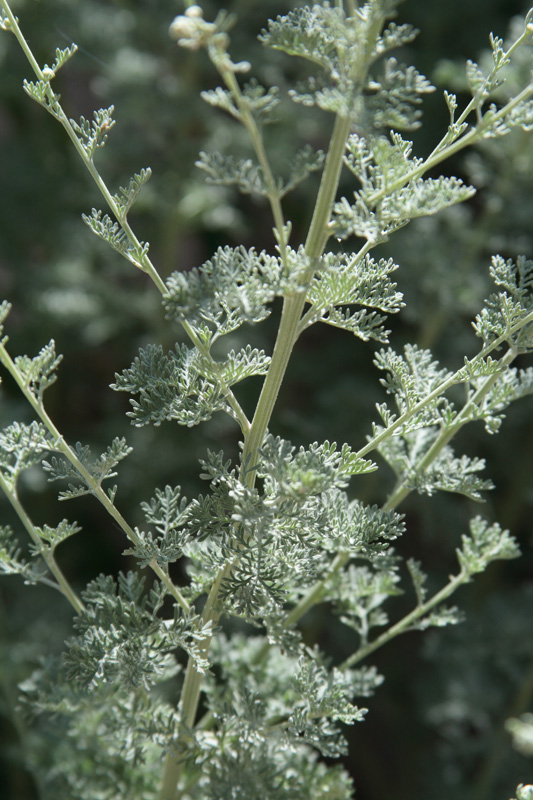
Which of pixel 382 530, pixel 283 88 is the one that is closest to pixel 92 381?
pixel 283 88

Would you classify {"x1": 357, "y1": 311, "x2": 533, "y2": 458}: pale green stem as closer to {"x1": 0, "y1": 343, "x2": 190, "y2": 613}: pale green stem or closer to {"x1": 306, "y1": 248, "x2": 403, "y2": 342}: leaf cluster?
{"x1": 306, "y1": 248, "x2": 403, "y2": 342}: leaf cluster

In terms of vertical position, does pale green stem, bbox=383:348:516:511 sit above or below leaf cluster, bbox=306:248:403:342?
below

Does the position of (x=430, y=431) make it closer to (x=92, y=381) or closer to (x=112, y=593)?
(x=112, y=593)

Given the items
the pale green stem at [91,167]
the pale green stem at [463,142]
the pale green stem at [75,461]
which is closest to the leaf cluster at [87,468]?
the pale green stem at [75,461]

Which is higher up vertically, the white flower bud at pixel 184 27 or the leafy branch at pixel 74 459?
the white flower bud at pixel 184 27

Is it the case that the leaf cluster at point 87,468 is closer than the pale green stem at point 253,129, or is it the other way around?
the pale green stem at point 253,129

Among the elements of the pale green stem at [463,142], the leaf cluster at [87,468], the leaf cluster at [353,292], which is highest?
the pale green stem at [463,142]

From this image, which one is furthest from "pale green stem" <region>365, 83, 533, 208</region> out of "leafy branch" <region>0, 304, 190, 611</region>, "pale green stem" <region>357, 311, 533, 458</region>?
"leafy branch" <region>0, 304, 190, 611</region>

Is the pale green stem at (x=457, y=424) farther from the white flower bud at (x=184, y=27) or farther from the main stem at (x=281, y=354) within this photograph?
the white flower bud at (x=184, y=27)

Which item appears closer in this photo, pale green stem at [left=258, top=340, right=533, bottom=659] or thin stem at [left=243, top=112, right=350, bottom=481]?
thin stem at [left=243, top=112, right=350, bottom=481]

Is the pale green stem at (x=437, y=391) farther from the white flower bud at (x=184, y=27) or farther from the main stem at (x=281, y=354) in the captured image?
the white flower bud at (x=184, y=27)

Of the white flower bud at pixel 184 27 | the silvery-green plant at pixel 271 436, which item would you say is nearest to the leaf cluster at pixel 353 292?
the silvery-green plant at pixel 271 436
